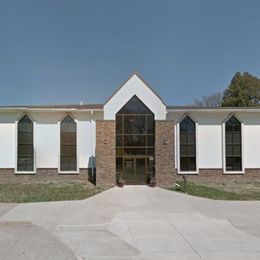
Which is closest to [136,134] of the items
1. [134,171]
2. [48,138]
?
[134,171]

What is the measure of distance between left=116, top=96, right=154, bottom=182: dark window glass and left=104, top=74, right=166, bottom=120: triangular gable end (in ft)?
1.02

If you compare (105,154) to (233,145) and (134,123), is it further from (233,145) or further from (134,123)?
(233,145)

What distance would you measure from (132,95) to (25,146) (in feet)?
32.0

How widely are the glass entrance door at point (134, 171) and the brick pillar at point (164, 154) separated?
3.89 ft

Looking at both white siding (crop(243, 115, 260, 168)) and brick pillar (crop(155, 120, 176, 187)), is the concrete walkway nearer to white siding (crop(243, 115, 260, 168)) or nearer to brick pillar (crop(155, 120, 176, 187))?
brick pillar (crop(155, 120, 176, 187))

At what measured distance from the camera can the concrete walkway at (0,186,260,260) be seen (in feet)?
21.1

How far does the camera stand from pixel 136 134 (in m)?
21.0

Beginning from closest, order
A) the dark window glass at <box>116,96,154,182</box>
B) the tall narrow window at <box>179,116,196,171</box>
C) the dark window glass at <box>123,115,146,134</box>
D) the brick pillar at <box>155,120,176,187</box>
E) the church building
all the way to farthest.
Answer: the brick pillar at <box>155,120,176,187</box> < the dark window glass at <box>116,96,154,182</box> < the dark window glass at <box>123,115,146,134</box> < the church building < the tall narrow window at <box>179,116,196,171</box>

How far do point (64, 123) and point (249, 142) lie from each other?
50.5ft

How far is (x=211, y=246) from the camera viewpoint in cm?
688

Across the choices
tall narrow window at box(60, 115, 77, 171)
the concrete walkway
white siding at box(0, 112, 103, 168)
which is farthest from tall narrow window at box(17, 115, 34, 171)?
the concrete walkway

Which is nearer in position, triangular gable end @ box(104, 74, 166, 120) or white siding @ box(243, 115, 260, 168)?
triangular gable end @ box(104, 74, 166, 120)

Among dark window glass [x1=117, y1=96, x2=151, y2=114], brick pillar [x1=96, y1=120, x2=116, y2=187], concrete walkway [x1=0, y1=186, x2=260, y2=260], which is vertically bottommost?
concrete walkway [x1=0, y1=186, x2=260, y2=260]

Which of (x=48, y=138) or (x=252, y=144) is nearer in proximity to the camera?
(x=48, y=138)
